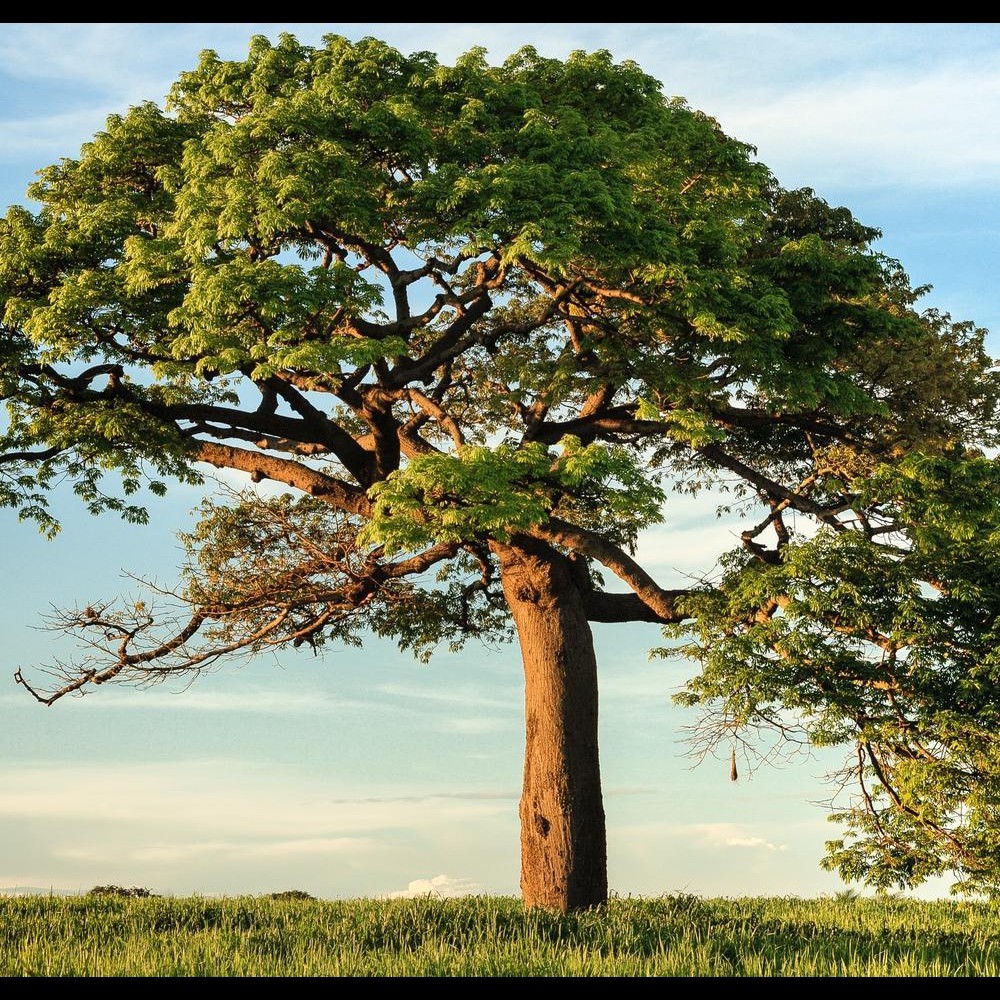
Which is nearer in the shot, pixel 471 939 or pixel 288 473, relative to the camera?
pixel 471 939

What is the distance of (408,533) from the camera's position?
1457 cm

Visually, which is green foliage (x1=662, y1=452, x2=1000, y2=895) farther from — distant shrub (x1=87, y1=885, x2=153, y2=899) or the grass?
distant shrub (x1=87, y1=885, x2=153, y2=899)

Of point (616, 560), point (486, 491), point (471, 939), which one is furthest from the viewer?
point (616, 560)

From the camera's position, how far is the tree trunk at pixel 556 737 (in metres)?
16.5

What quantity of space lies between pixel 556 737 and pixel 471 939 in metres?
4.69

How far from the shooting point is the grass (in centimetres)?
1100

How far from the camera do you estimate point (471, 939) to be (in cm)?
1270

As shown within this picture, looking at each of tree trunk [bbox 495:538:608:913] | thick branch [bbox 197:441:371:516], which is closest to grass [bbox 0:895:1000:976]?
tree trunk [bbox 495:538:608:913]

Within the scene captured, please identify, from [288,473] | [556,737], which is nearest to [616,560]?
[556,737]

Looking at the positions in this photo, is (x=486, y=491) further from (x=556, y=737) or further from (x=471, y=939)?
(x=471, y=939)

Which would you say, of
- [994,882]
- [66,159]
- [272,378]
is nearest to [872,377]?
[994,882]

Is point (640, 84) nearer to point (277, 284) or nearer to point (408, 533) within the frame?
point (277, 284)

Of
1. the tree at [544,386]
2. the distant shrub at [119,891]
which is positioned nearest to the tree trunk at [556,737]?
the tree at [544,386]
